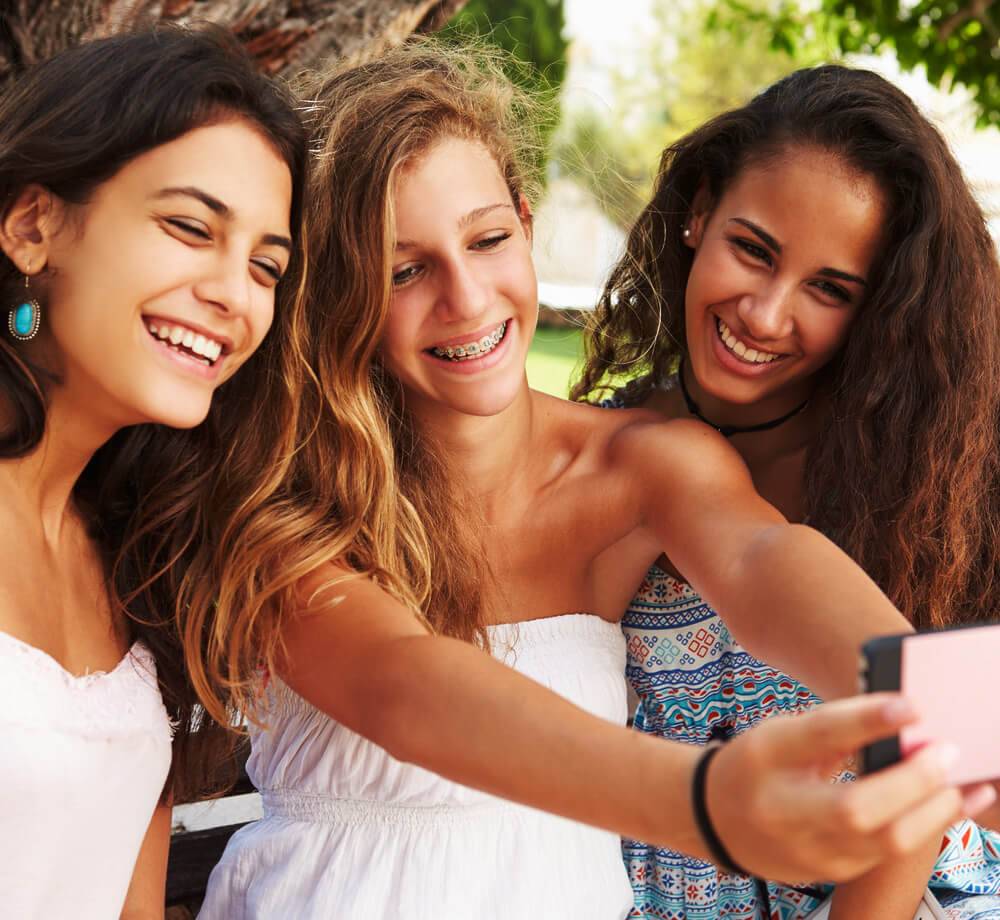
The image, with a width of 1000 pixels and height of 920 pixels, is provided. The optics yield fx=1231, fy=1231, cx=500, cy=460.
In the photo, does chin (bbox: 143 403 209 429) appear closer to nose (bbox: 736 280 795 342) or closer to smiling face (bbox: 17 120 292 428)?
smiling face (bbox: 17 120 292 428)

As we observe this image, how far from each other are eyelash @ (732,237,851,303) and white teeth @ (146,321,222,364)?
4.26 feet

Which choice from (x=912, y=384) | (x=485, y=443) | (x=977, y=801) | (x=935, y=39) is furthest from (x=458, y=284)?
(x=935, y=39)

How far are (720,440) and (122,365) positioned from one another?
1.29 m

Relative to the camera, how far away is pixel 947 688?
1350mm

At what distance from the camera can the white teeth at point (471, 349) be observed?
2.63 metres

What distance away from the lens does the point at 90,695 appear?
2277 mm

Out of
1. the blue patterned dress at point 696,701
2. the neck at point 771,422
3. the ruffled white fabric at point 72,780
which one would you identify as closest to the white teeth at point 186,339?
the ruffled white fabric at point 72,780

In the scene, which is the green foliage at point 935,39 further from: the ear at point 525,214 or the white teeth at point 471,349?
the white teeth at point 471,349

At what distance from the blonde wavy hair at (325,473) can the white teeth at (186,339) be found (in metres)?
0.30

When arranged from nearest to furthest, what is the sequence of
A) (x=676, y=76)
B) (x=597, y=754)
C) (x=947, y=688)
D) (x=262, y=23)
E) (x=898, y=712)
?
(x=898, y=712) < (x=947, y=688) < (x=597, y=754) < (x=262, y=23) < (x=676, y=76)

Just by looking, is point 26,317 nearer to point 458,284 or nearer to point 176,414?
point 176,414

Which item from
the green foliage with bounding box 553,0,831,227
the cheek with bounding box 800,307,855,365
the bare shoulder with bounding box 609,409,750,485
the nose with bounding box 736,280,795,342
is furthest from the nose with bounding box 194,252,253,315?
the green foliage with bounding box 553,0,831,227

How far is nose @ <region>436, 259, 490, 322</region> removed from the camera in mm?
2551

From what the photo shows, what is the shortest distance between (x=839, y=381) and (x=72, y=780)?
1906 mm
